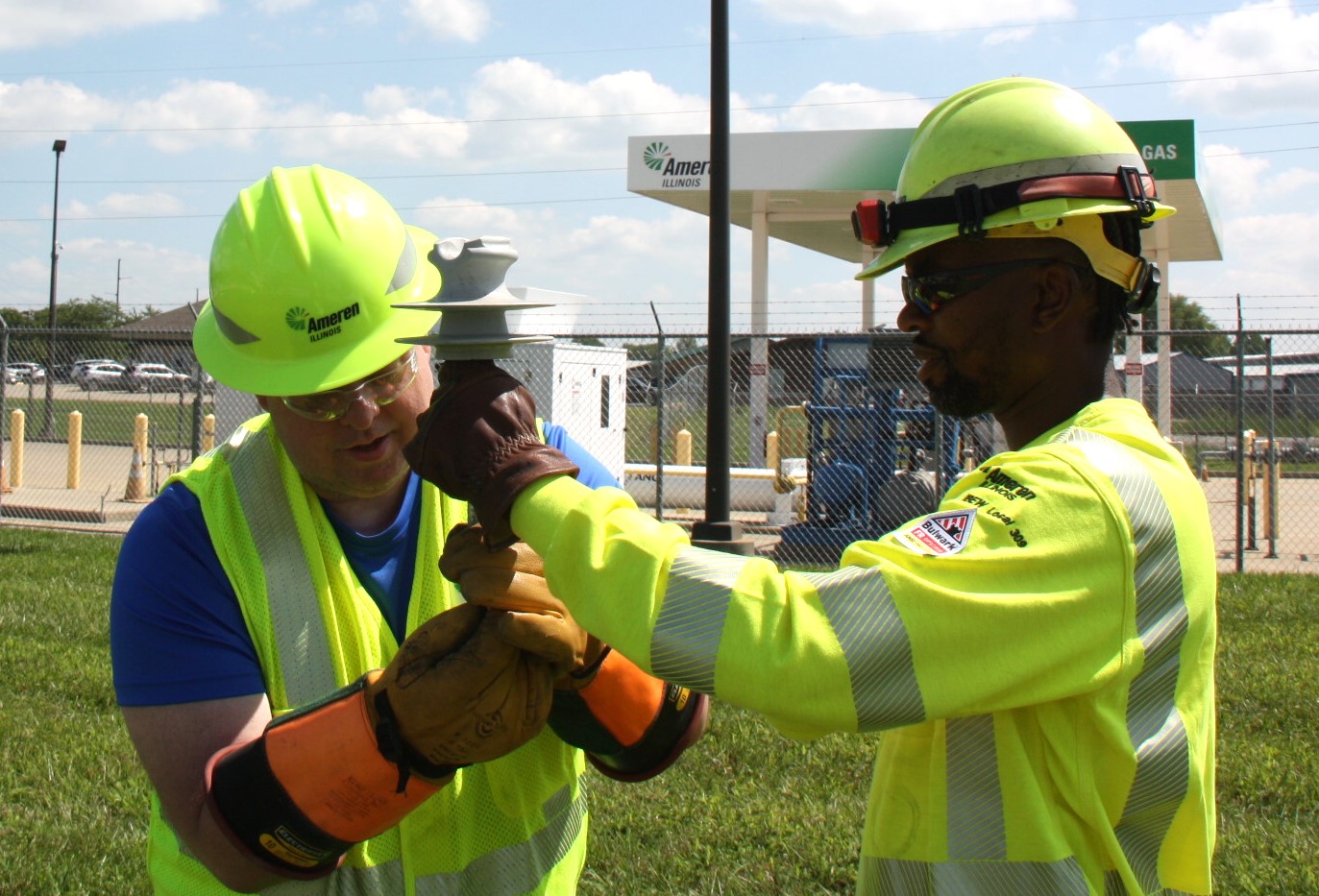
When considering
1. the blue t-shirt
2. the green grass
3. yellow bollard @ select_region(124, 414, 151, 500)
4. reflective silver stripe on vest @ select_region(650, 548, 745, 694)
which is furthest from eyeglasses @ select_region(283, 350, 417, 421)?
yellow bollard @ select_region(124, 414, 151, 500)

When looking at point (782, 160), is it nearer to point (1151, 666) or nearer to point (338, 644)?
point (338, 644)

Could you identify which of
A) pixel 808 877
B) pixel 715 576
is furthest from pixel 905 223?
pixel 808 877

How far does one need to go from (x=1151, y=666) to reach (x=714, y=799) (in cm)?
367

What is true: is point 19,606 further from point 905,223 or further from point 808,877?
point 905,223

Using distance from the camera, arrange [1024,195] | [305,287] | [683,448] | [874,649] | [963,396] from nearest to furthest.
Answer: [874,649] → [1024,195] → [963,396] → [305,287] → [683,448]

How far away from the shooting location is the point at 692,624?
62.1 inches

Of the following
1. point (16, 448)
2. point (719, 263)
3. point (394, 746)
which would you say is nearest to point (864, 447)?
point (719, 263)

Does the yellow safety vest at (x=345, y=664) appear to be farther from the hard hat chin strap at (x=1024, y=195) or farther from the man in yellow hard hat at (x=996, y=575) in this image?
the hard hat chin strap at (x=1024, y=195)

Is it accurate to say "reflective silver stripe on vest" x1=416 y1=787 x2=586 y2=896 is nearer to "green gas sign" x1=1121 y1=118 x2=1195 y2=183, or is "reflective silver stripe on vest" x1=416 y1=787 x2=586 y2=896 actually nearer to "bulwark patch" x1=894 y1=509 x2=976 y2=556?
"bulwark patch" x1=894 y1=509 x2=976 y2=556

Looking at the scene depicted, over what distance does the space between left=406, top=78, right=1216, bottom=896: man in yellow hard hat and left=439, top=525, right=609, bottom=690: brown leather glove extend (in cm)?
3

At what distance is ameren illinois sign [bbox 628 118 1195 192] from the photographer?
19.1 metres

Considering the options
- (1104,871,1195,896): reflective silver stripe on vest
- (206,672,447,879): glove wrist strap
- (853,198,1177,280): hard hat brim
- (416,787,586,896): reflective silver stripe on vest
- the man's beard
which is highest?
(853,198,1177,280): hard hat brim

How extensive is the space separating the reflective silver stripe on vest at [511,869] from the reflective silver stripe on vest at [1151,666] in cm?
101

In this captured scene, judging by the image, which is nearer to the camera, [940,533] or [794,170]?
[940,533]
